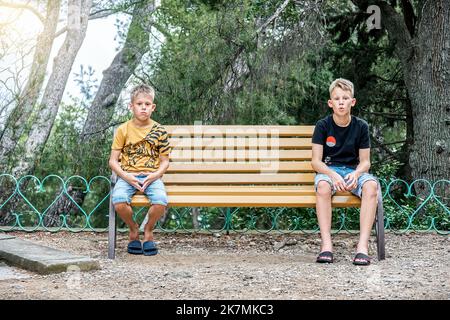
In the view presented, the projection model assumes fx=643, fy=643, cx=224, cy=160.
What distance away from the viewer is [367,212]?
441cm

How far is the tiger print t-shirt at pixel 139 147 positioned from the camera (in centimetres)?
482

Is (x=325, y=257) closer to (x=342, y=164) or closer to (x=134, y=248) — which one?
(x=342, y=164)

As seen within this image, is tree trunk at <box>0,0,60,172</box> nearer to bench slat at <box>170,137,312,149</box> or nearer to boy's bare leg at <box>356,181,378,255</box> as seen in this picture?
bench slat at <box>170,137,312,149</box>

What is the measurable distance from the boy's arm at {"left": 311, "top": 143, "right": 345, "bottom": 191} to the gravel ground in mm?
548

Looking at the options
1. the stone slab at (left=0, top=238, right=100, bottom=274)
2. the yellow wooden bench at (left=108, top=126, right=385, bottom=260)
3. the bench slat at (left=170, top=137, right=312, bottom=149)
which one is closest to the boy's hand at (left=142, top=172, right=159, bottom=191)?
the yellow wooden bench at (left=108, top=126, right=385, bottom=260)

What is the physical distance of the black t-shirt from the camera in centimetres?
474

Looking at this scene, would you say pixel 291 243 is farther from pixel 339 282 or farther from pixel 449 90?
pixel 449 90

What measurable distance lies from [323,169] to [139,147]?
138cm

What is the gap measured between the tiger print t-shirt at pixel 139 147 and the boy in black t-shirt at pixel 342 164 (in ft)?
3.81

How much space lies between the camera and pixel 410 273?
409cm

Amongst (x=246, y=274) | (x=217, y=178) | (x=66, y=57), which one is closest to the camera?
(x=246, y=274)

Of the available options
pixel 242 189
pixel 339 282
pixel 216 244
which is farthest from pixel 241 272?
pixel 216 244

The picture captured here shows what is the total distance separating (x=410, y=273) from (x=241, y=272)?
3.52ft

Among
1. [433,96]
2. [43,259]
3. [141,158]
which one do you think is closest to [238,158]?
[141,158]
